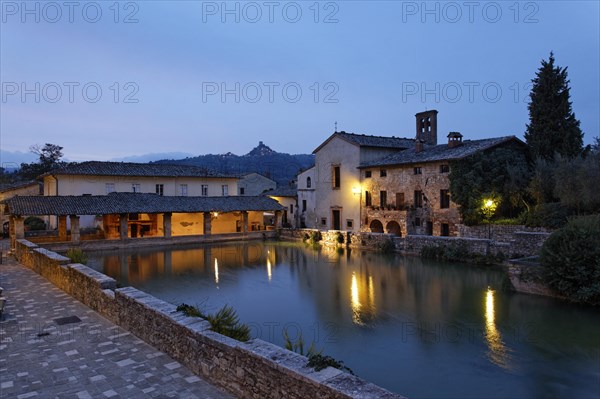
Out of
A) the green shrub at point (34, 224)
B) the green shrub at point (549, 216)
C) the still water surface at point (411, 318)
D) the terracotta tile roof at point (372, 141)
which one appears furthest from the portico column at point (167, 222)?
the green shrub at point (549, 216)

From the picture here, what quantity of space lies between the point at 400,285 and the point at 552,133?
14.4m

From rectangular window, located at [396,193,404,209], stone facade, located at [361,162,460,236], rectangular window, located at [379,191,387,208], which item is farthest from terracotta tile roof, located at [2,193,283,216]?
rectangular window, located at [396,193,404,209]

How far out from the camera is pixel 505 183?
22.3 meters

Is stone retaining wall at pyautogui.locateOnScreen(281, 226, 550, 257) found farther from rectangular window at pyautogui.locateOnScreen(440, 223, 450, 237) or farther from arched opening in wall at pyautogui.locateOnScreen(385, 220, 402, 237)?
arched opening in wall at pyautogui.locateOnScreen(385, 220, 402, 237)

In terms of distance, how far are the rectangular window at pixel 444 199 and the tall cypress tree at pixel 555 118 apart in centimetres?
527

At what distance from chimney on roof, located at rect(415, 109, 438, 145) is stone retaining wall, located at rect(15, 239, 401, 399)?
85.8 ft

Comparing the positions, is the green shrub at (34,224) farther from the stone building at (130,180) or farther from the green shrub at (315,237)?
the green shrub at (315,237)

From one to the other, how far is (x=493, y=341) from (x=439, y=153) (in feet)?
57.2

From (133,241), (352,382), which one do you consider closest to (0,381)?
(352,382)

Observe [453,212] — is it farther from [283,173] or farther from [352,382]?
[283,173]

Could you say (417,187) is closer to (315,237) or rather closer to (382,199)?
(382,199)

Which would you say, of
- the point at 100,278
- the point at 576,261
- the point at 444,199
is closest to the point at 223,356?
the point at 100,278

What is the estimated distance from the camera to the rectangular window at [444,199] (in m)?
23.8

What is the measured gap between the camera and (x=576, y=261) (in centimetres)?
1180
